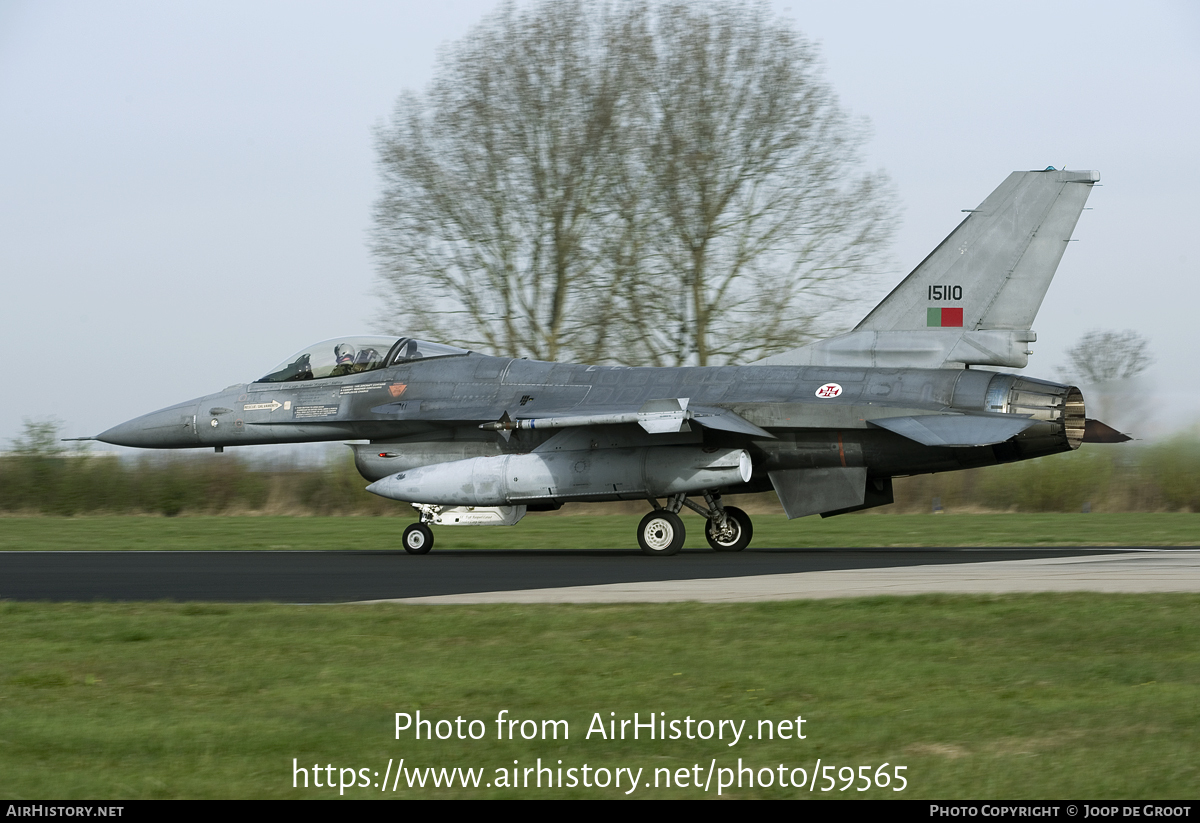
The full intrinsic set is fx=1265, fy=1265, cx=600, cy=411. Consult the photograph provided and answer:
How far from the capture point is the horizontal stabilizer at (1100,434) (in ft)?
56.6

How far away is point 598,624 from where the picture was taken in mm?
9492

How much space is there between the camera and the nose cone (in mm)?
20625

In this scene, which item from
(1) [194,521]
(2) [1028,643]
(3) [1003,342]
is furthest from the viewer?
(1) [194,521]

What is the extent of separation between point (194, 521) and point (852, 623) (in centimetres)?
2518

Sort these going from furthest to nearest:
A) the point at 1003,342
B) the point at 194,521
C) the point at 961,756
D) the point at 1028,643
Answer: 1. the point at 194,521
2. the point at 1003,342
3. the point at 1028,643
4. the point at 961,756

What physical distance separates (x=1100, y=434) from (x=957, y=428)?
8.29 feet

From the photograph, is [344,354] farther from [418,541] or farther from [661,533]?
[661,533]

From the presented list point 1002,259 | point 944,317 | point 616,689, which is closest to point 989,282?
point 1002,259

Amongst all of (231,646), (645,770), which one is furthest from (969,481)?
(645,770)

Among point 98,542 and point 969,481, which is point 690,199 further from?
point 98,542

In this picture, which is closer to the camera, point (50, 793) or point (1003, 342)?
point (50, 793)

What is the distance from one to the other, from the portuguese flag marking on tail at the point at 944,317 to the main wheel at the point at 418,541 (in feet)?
25.7

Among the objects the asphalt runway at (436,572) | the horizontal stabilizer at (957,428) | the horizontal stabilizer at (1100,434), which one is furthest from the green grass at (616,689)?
the horizontal stabilizer at (1100,434)

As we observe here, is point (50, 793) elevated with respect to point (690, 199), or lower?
lower
